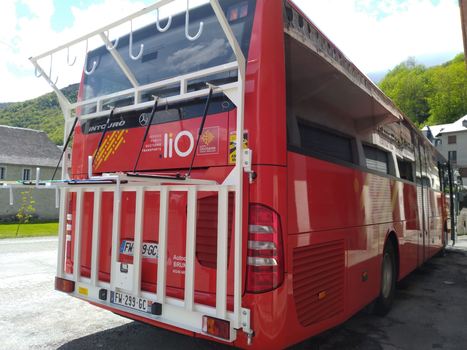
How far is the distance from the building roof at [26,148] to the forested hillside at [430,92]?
57.2 m

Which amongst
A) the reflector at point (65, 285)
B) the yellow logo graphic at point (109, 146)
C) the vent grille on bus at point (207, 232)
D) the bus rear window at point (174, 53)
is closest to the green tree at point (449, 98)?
the bus rear window at point (174, 53)

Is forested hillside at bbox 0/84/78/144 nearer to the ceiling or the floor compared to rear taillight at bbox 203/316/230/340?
nearer to the ceiling

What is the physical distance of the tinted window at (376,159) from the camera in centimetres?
474

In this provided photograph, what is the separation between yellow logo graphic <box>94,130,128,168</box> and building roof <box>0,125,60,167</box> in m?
39.6

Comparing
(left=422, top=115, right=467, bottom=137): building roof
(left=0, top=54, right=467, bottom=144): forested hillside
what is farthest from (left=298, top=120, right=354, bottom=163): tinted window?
(left=0, top=54, right=467, bottom=144): forested hillside

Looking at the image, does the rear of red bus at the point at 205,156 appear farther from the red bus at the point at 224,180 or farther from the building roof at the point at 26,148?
the building roof at the point at 26,148

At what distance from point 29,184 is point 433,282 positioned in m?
7.74

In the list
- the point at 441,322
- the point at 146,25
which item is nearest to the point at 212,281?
the point at 146,25

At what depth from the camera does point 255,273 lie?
2.90m

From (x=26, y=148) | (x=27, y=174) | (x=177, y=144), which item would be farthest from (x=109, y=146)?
(x=26, y=148)

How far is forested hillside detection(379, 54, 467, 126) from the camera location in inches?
2835

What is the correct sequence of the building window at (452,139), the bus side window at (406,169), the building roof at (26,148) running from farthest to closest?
the building window at (452,139), the building roof at (26,148), the bus side window at (406,169)

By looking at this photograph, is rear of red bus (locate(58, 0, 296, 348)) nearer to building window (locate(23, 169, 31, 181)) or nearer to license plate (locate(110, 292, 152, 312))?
license plate (locate(110, 292, 152, 312))

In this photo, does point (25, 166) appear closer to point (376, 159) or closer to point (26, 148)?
point (26, 148)
